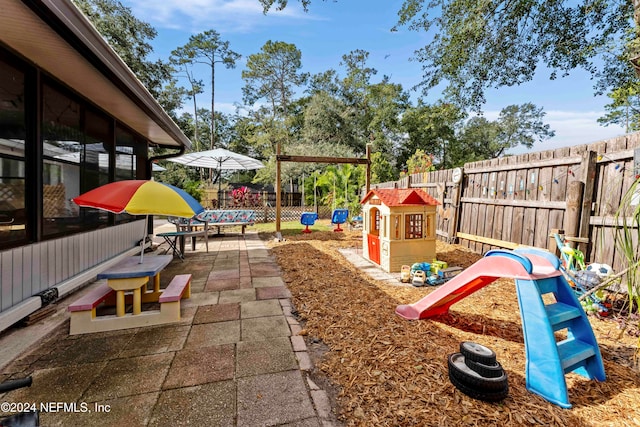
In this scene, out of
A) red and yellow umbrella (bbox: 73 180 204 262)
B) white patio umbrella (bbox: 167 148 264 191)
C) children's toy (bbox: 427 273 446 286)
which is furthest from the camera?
white patio umbrella (bbox: 167 148 264 191)

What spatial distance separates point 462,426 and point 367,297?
217 cm

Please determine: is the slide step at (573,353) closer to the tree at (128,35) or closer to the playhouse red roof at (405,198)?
the playhouse red roof at (405,198)

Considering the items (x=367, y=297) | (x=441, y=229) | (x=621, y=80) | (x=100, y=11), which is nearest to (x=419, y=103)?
(x=621, y=80)

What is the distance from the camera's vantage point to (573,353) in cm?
203

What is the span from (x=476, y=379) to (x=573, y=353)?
2.99ft

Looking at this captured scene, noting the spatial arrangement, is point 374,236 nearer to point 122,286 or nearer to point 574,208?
point 574,208

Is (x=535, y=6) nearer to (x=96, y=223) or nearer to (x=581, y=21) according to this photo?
(x=581, y=21)

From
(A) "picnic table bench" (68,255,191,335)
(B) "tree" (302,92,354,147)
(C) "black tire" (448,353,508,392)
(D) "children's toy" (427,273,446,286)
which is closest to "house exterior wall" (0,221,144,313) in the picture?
(A) "picnic table bench" (68,255,191,335)

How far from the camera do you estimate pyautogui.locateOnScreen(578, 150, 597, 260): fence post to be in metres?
3.90

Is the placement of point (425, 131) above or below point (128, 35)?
below

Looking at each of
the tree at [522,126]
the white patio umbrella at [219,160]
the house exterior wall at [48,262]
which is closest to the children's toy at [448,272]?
the house exterior wall at [48,262]

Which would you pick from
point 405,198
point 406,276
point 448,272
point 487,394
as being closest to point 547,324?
point 487,394

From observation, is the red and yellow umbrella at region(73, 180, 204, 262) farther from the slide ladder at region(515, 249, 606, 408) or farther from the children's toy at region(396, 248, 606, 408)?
the slide ladder at region(515, 249, 606, 408)

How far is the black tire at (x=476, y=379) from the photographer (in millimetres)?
1780
